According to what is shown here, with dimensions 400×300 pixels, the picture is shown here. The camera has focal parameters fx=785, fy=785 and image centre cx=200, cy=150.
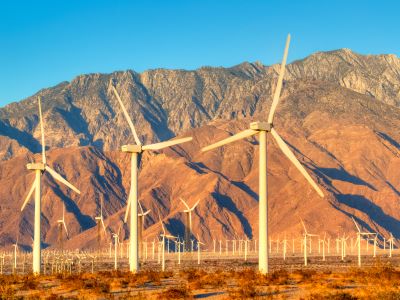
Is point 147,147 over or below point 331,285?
over

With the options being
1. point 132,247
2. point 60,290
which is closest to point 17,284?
point 60,290

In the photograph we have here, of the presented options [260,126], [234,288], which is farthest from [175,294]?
[260,126]

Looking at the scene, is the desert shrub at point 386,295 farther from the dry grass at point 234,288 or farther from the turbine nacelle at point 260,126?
the turbine nacelle at point 260,126

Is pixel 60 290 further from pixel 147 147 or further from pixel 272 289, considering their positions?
pixel 147 147

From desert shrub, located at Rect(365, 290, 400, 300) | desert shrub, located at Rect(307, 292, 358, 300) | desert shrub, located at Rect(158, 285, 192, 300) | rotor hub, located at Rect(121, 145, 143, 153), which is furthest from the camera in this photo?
rotor hub, located at Rect(121, 145, 143, 153)

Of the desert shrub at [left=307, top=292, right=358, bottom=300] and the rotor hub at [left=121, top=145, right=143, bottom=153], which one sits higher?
the rotor hub at [left=121, top=145, right=143, bottom=153]

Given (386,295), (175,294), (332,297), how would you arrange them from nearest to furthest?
(386,295) → (332,297) → (175,294)

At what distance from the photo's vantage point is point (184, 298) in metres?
43.2

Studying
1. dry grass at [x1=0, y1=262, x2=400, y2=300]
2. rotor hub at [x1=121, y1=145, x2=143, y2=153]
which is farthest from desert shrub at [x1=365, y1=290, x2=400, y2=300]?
rotor hub at [x1=121, y1=145, x2=143, y2=153]

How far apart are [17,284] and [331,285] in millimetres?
23069

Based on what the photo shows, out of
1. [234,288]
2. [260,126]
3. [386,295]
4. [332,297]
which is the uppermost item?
[260,126]

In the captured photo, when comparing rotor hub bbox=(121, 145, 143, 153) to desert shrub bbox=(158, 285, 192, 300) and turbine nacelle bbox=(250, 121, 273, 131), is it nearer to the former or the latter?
turbine nacelle bbox=(250, 121, 273, 131)

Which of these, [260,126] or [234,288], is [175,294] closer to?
[234,288]

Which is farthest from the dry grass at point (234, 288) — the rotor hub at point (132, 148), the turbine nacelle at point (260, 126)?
the rotor hub at point (132, 148)
